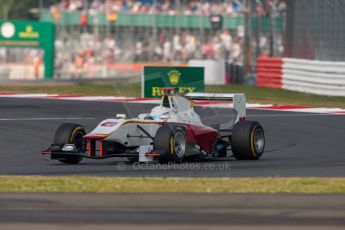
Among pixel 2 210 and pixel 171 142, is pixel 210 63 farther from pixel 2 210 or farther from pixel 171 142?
pixel 2 210

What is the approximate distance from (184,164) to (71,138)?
150 cm

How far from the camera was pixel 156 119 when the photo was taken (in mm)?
13656

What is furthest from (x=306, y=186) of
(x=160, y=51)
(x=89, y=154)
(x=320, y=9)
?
(x=160, y=51)

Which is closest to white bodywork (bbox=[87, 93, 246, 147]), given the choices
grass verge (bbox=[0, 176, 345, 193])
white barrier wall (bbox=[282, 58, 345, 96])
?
grass verge (bbox=[0, 176, 345, 193])

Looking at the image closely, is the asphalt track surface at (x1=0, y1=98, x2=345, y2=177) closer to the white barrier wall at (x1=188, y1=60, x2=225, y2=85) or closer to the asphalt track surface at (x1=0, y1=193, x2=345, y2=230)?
the asphalt track surface at (x1=0, y1=193, x2=345, y2=230)

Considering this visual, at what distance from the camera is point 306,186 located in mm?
10055

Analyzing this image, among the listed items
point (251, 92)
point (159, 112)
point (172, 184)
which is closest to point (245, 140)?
point (159, 112)

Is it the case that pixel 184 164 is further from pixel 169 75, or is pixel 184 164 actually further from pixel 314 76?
pixel 314 76

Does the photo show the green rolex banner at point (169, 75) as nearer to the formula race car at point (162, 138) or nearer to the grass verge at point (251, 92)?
the grass verge at point (251, 92)

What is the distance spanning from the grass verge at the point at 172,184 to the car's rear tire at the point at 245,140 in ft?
9.54

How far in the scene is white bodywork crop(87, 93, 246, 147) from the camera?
43.1 ft

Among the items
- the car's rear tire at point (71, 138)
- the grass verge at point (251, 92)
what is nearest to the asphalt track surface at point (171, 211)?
the car's rear tire at point (71, 138)

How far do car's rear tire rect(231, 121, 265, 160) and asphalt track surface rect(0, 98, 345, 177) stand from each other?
0.16 meters

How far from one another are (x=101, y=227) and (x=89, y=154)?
556 centimetres
